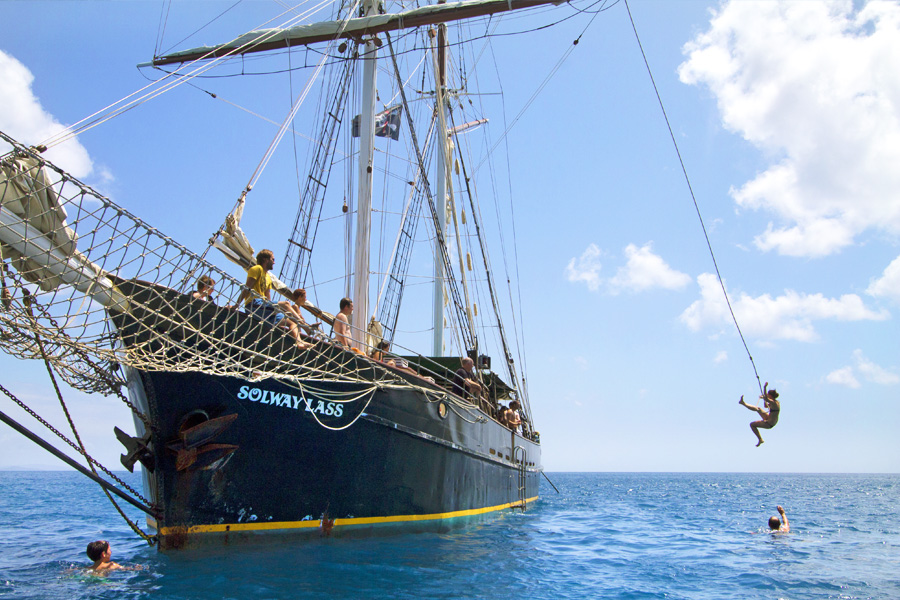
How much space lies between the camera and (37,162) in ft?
19.2

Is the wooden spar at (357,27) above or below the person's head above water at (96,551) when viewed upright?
above

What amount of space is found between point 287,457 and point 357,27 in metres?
8.90

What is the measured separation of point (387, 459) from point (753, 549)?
7935 mm

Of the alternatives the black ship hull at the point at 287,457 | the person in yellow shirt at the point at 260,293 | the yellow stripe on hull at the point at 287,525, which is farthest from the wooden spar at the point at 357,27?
the yellow stripe on hull at the point at 287,525

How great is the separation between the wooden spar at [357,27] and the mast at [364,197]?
46 cm

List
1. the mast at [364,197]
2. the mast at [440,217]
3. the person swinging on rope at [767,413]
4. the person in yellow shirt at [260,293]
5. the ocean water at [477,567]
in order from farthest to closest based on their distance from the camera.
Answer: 1. the mast at [440,217]
2. the mast at [364,197]
3. the person swinging on rope at [767,413]
4. the person in yellow shirt at [260,293]
5. the ocean water at [477,567]

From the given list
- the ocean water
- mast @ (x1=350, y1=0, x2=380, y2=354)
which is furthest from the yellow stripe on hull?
mast @ (x1=350, y1=0, x2=380, y2=354)

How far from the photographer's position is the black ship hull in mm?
8008

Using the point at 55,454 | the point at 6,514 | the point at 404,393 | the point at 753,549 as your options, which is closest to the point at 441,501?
the point at 404,393

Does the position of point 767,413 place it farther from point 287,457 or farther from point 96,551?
point 96,551

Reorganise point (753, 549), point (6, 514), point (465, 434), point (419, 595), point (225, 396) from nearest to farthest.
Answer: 1. point (419, 595)
2. point (225, 396)
3. point (465, 434)
4. point (753, 549)
5. point (6, 514)

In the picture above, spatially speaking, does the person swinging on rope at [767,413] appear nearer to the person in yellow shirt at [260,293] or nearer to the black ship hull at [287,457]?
the black ship hull at [287,457]

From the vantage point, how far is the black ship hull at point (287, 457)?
801 cm

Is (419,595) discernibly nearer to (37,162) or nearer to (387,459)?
(387,459)
